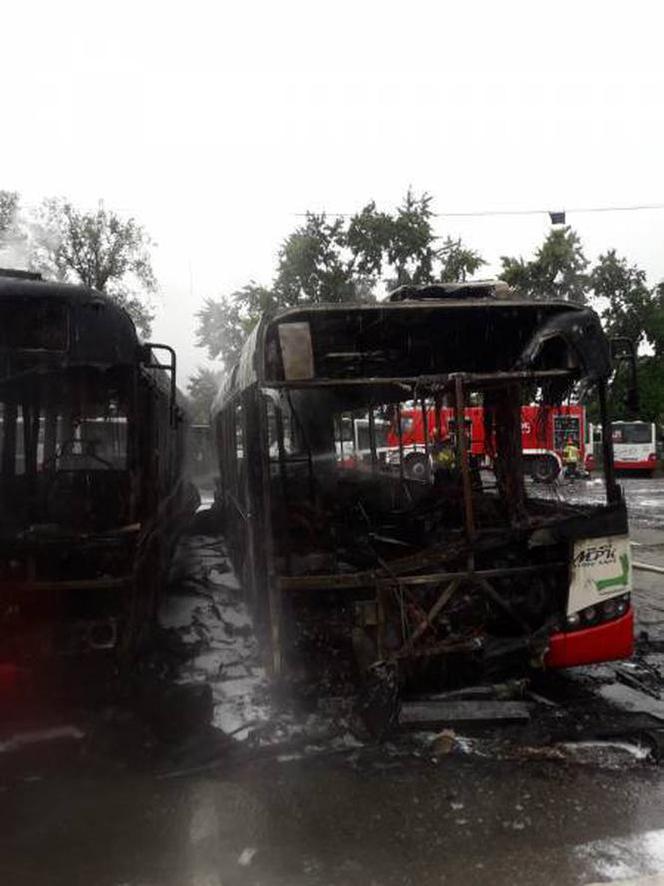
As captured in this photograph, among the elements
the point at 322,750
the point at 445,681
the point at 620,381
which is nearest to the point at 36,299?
the point at 322,750

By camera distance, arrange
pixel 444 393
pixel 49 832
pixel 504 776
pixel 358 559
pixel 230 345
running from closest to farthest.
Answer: pixel 49 832 → pixel 504 776 → pixel 358 559 → pixel 444 393 → pixel 230 345

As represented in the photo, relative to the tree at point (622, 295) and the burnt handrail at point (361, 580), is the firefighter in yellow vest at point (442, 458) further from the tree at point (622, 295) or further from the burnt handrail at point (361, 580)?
the tree at point (622, 295)

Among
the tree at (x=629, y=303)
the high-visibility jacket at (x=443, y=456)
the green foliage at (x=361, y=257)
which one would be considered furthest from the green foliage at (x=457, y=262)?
the high-visibility jacket at (x=443, y=456)

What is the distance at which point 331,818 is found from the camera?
3480 mm

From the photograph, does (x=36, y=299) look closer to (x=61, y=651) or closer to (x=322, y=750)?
(x=61, y=651)

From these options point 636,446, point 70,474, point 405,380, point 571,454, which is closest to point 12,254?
point 70,474

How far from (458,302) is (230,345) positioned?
30020 mm

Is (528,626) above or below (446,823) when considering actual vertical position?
above

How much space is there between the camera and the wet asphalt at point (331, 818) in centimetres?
304

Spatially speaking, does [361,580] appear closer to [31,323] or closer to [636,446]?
[31,323]

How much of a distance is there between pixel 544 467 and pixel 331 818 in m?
23.4

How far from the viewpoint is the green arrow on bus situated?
4.92m

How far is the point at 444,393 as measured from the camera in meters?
6.36

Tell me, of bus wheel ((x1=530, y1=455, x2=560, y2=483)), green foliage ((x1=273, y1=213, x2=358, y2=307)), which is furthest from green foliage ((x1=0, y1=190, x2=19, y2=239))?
bus wheel ((x1=530, y1=455, x2=560, y2=483))
